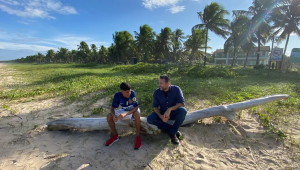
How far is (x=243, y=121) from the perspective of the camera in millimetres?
4195

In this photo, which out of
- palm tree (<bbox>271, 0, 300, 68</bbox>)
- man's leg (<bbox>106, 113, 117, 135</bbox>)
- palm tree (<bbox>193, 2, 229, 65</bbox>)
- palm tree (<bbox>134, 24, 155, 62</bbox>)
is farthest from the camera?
palm tree (<bbox>134, 24, 155, 62</bbox>)

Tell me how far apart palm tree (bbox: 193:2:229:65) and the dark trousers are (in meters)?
24.3

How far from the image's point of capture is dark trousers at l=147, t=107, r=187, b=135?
3.26 m

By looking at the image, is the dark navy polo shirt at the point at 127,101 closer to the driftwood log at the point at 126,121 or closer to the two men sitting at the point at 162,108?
the two men sitting at the point at 162,108

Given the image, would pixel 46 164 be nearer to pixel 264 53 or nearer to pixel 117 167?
pixel 117 167

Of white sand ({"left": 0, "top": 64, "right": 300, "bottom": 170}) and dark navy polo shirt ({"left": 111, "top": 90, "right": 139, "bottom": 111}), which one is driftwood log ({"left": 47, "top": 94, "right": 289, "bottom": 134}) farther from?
dark navy polo shirt ({"left": 111, "top": 90, "right": 139, "bottom": 111})

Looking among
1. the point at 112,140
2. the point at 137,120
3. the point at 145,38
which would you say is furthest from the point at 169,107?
the point at 145,38

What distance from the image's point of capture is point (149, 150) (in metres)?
3.12

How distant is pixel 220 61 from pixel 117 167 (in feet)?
204

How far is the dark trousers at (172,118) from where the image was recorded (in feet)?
10.7

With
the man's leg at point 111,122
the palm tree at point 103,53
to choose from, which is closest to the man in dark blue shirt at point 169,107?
the man's leg at point 111,122

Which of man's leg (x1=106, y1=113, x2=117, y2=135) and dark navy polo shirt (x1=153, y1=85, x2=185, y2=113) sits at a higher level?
dark navy polo shirt (x1=153, y1=85, x2=185, y2=113)

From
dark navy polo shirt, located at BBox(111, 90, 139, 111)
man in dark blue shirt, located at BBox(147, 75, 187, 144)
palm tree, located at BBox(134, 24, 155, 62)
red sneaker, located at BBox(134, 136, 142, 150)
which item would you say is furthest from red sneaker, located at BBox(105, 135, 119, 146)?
palm tree, located at BBox(134, 24, 155, 62)

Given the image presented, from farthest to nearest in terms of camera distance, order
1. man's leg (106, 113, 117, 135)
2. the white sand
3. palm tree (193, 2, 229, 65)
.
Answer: palm tree (193, 2, 229, 65)
man's leg (106, 113, 117, 135)
the white sand
